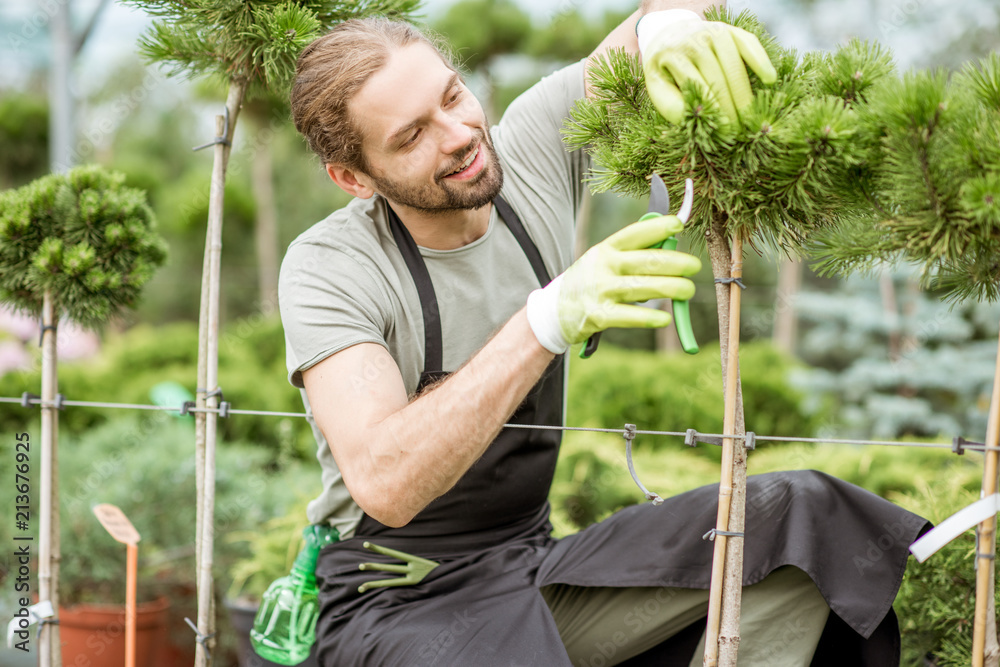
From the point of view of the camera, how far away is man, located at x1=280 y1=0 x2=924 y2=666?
1.22 metres

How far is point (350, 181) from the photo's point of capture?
5.51ft

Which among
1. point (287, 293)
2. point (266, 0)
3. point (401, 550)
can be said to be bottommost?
point (401, 550)

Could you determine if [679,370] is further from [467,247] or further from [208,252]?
[208,252]

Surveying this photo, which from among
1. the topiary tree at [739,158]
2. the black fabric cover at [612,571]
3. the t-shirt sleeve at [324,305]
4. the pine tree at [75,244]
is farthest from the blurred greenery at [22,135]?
the topiary tree at [739,158]

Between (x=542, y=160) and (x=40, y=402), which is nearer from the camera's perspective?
(x=40, y=402)

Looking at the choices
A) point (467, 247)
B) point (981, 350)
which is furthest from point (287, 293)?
point (981, 350)

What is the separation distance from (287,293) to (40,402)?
623mm

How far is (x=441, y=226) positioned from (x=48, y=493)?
102cm

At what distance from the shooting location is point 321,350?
54.4 inches

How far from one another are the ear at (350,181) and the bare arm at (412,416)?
43 cm

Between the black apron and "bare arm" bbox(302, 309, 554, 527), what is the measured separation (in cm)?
25

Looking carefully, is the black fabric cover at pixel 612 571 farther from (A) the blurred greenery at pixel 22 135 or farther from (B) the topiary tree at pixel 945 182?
(A) the blurred greenery at pixel 22 135

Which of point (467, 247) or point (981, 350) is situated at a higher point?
point (467, 247)

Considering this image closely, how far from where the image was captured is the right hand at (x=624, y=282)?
105 centimetres
